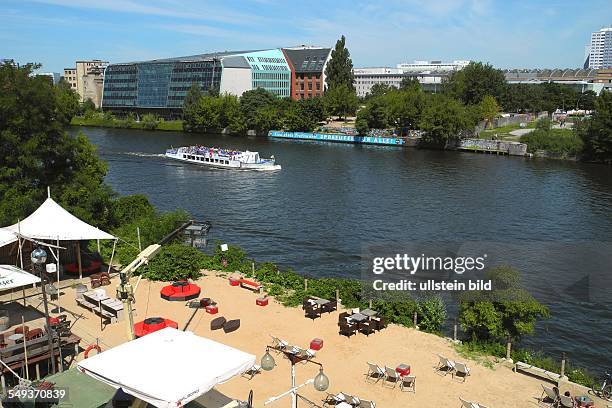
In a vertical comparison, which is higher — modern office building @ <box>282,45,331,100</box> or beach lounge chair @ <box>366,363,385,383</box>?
modern office building @ <box>282,45,331,100</box>

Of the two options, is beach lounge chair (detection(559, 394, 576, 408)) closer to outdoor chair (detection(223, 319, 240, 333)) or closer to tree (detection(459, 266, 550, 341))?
tree (detection(459, 266, 550, 341))

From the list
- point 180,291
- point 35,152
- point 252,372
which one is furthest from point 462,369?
point 35,152

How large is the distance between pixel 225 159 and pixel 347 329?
186ft

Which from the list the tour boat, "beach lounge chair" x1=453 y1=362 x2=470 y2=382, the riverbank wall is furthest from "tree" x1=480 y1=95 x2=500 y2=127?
"beach lounge chair" x1=453 y1=362 x2=470 y2=382

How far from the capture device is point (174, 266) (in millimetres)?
25250

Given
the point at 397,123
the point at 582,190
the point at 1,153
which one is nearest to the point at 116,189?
the point at 1,153

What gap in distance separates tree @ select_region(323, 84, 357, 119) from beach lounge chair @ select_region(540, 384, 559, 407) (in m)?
110

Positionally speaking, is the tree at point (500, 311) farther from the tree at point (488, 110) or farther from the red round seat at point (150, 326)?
the tree at point (488, 110)

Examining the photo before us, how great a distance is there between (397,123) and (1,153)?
8902cm

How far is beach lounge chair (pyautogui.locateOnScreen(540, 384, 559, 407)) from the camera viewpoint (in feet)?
50.1

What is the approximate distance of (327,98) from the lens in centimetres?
12419

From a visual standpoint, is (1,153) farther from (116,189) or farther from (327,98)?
(327,98)

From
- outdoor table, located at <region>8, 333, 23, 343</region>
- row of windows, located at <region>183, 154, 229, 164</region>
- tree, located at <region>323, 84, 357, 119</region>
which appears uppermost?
tree, located at <region>323, 84, 357, 119</region>

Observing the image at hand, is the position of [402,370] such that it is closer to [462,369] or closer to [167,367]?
[462,369]
